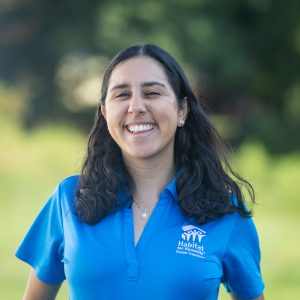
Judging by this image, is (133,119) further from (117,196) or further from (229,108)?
(229,108)

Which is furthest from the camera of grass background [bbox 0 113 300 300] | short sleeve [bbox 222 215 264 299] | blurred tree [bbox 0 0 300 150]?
blurred tree [bbox 0 0 300 150]

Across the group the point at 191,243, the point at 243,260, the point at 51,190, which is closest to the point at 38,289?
the point at 191,243

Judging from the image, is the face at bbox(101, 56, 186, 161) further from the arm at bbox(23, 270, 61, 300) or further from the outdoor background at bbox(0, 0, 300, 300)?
the outdoor background at bbox(0, 0, 300, 300)

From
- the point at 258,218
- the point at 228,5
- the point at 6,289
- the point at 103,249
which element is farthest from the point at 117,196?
the point at 228,5

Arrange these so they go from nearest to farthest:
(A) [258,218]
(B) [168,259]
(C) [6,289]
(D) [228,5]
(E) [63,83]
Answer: (B) [168,259] < (C) [6,289] < (A) [258,218] < (D) [228,5] < (E) [63,83]

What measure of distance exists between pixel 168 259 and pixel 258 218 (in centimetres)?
719

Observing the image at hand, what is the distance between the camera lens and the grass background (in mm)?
6992

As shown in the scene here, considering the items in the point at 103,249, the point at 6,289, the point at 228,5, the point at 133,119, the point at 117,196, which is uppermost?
the point at 228,5

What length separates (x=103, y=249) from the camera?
2590mm

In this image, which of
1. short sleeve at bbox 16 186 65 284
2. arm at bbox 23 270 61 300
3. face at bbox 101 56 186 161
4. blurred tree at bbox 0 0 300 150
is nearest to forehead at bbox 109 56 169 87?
face at bbox 101 56 186 161

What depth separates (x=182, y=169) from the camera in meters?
2.88

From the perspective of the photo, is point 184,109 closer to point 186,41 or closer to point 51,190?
point 51,190

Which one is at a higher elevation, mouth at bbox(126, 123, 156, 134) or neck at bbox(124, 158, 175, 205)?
mouth at bbox(126, 123, 156, 134)

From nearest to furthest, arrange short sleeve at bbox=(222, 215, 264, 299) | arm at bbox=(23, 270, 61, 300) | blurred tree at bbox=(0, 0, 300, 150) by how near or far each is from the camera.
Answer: short sleeve at bbox=(222, 215, 264, 299), arm at bbox=(23, 270, 61, 300), blurred tree at bbox=(0, 0, 300, 150)
